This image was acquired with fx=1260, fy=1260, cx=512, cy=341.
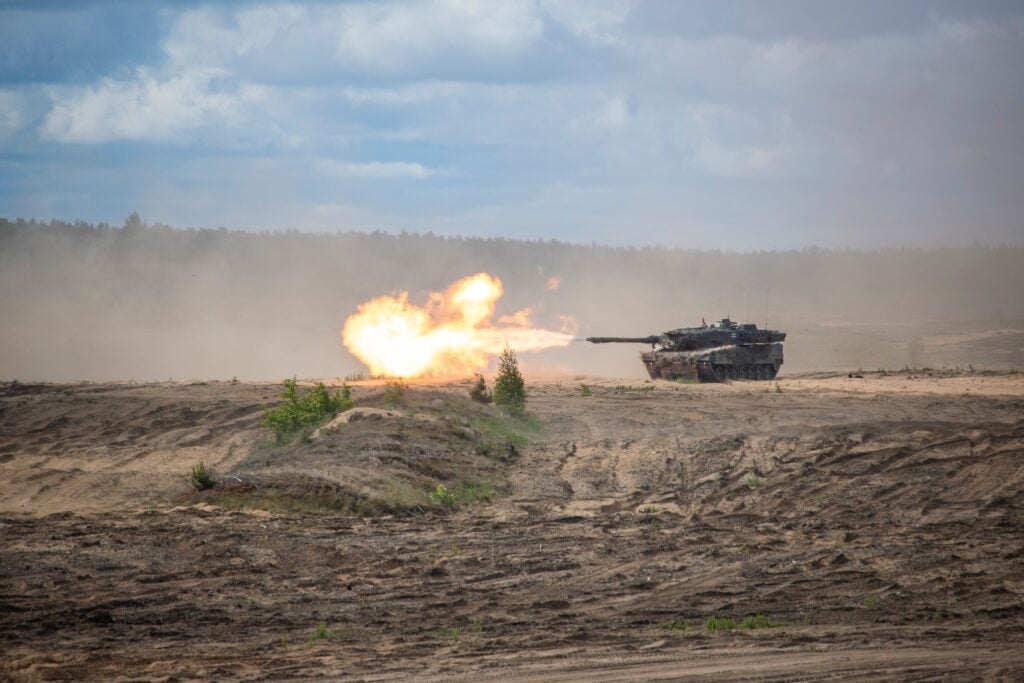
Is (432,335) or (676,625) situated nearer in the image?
(676,625)

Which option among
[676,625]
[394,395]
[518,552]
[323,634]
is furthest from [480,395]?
[323,634]

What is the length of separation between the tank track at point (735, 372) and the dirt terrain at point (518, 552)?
13814mm

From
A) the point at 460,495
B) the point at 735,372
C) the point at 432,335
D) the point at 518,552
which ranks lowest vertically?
the point at 518,552

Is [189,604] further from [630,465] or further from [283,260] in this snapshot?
[283,260]

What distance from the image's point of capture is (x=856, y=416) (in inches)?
1167

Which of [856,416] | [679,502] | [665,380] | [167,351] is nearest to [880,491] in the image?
[679,502]

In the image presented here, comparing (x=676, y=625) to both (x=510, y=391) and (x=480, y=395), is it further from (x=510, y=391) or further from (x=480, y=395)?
(x=480, y=395)

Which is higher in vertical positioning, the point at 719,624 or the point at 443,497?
the point at 443,497

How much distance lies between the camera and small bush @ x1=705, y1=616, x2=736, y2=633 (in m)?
12.9

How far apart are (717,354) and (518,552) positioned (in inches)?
1082

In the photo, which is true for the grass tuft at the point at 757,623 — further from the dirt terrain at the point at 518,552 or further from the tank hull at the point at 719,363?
the tank hull at the point at 719,363

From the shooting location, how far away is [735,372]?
43406 mm

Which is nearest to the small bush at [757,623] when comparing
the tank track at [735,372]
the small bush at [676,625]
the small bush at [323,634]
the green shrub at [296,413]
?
the small bush at [676,625]

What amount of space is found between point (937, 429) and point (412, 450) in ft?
34.2
